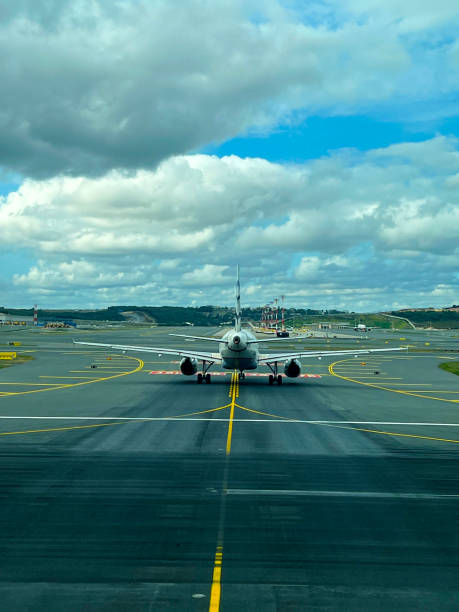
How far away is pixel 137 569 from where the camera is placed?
13.1 m

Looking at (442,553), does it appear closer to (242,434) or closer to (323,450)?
(323,450)

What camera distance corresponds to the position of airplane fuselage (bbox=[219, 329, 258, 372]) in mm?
50156

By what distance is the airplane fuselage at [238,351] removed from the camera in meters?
50.2

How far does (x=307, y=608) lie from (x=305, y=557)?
8.62 ft

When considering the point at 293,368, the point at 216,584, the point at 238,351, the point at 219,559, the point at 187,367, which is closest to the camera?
the point at 216,584

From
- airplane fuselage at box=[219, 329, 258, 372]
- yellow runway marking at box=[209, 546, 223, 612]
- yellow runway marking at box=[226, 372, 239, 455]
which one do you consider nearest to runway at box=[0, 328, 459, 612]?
yellow runway marking at box=[209, 546, 223, 612]

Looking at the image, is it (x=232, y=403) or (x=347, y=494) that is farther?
(x=232, y=403)

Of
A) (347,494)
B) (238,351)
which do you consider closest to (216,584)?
(347,494)

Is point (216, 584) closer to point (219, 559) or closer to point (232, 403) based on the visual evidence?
point (219, 559)

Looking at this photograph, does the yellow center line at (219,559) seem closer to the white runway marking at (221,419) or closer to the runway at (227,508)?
the runway at (227,508)

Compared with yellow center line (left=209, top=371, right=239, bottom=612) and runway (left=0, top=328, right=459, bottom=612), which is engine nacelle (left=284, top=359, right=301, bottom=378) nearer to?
runway (left=0, top=328, right=459, bottom=612)

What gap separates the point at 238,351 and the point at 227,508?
110 ft

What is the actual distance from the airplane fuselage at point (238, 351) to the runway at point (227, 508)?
1083 centimetres

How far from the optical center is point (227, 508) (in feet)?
57.4
